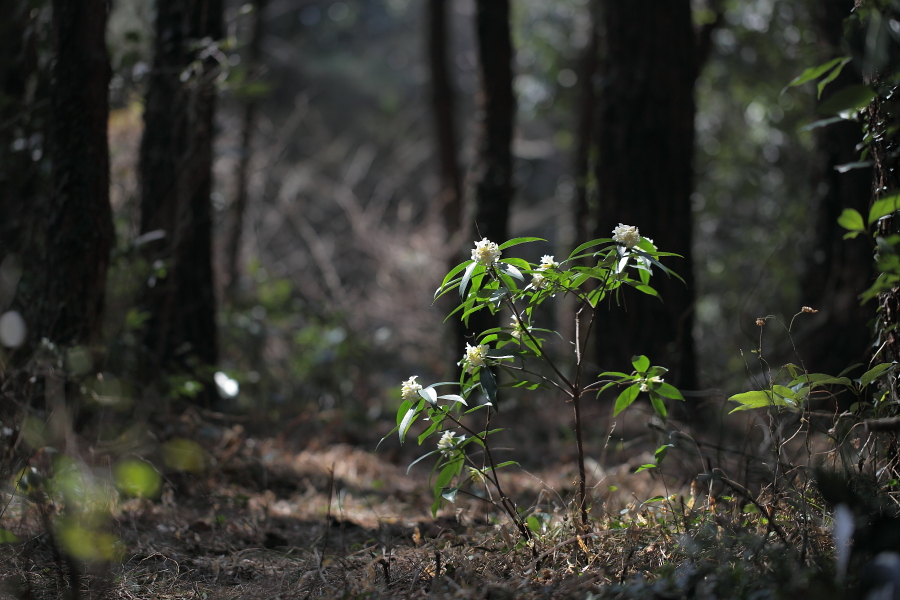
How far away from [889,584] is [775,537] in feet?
2.19

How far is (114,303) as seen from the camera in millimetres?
3555

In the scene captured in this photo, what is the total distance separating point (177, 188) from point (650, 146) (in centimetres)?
274

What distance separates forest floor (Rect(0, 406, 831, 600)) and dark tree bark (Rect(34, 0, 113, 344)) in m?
0.78

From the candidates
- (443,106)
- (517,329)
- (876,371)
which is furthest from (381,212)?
(876,371)

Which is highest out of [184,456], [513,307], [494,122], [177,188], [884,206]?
[494,122]

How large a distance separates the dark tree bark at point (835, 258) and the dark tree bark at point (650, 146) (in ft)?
3.00

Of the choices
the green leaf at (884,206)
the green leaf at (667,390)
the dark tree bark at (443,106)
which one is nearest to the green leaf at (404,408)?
the green leaf at (667,390)

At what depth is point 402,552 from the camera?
2.35m

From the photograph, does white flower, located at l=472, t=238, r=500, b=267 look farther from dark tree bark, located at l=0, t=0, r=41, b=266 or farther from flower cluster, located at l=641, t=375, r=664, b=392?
dark tree bark, located at l=0, t=0, r=41, b=266

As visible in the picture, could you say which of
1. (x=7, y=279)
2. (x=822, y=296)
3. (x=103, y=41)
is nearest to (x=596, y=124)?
(x=822, y=296)

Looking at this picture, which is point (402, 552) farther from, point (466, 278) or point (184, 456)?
point (184, 456)

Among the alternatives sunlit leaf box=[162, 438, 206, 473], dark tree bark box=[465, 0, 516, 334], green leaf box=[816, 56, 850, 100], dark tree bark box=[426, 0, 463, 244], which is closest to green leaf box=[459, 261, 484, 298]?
green leaf box=[816, 56, 850, 100]

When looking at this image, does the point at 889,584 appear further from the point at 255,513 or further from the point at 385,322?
the point at 385,322

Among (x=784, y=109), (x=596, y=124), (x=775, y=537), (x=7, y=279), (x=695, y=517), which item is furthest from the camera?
(x=784, y=109)
